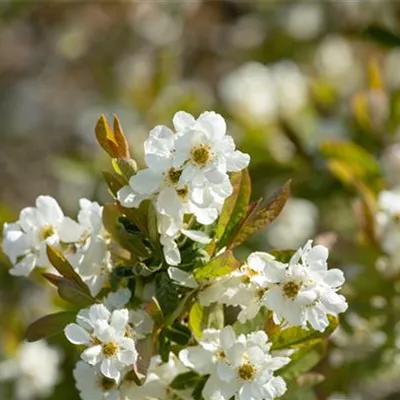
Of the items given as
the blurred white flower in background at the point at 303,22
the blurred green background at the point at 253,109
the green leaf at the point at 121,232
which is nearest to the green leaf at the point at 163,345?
the green leaf at the point at 121,232

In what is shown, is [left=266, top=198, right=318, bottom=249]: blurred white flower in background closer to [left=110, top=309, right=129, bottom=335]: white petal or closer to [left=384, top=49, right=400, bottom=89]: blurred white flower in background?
[left=384, top=49, right=400, bottom=89]: blurred white flower in background

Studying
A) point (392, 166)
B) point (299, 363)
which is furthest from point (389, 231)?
point (299, 363)

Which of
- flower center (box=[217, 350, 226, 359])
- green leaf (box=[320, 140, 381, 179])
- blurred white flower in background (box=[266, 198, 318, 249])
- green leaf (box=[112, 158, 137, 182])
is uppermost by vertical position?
green leaf (box=[112, 158, 137, 182])

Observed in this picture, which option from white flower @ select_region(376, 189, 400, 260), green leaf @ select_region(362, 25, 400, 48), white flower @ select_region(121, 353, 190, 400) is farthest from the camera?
green leaf @ select_region(362, 25, 400, 48)

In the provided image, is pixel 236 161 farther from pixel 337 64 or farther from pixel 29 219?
pixel 337 64

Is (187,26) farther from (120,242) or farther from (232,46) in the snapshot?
(120,242)

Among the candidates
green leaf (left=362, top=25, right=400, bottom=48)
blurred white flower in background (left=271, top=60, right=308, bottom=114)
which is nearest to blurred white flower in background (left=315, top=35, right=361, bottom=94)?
blurred white flower in background (left=271, top=60, right=308, bottom=114)

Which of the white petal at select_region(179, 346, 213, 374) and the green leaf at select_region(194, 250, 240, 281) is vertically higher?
the green leaf at select_region(194, 250, 240, 281)

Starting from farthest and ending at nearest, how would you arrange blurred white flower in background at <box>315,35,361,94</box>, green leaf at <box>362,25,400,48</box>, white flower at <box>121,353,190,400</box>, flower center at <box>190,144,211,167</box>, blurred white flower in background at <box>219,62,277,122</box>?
blurred white flower in background at <box>315,35,361,94</box> → blurred white flower in background at <box>219,62,277,122</box> → green leaf at <box>362,25,400,48</box> → white flower at <box>121,353,190,400</box> → flower center at <box>190,144,211,167</box>

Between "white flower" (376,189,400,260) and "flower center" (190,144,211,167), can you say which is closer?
"flower center" (190,144,211,167)
